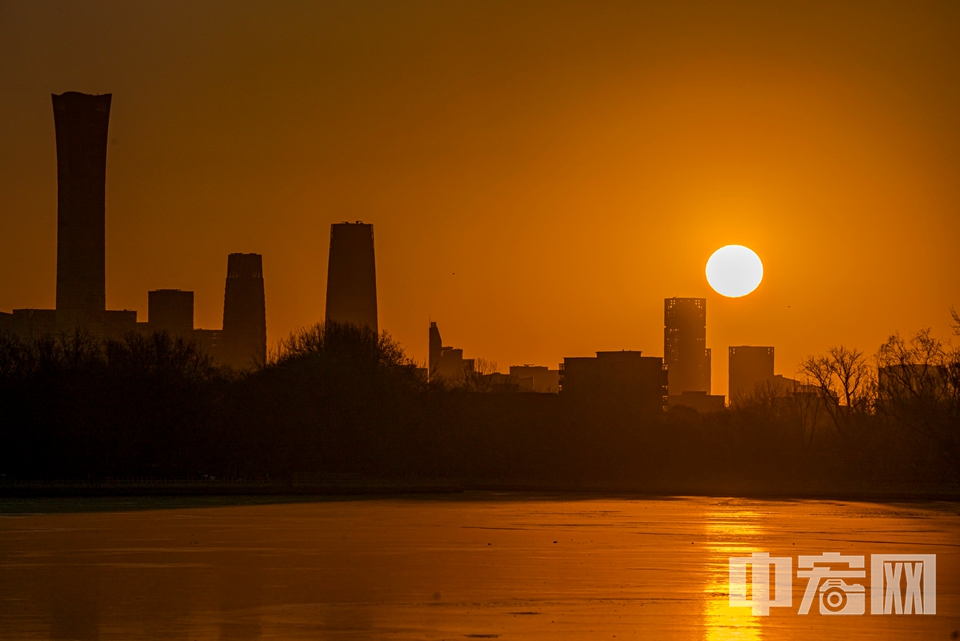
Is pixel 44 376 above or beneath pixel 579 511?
above

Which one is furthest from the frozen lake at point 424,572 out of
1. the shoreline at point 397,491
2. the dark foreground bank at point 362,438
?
the dark foreground bank at point 362,438

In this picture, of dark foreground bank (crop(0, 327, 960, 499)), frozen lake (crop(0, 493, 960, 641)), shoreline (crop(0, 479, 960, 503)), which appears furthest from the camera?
dark foreground bank (crop(0, 327, 960, 499))

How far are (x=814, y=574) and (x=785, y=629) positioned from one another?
779 centimetres

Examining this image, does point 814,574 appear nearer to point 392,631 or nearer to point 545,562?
point 545,562

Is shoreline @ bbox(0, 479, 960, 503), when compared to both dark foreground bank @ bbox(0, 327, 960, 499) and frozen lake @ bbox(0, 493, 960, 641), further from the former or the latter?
frozen lake @ bbox(0, 493, 960, 641)

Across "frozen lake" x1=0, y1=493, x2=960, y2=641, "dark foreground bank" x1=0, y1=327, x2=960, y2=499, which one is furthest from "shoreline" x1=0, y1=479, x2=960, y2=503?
"frozen lake" x1=0, y1=493, x2=960, y2=641

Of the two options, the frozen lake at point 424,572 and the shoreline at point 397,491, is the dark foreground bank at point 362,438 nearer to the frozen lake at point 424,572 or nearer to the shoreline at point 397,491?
the shoreline at point 397,491

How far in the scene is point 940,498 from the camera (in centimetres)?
6975

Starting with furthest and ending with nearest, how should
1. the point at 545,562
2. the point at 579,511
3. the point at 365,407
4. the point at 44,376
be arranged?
the point at 365,407 < the point at 44,376 < the point at 579,511 < the point at 545,562

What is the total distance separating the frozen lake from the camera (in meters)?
22.1

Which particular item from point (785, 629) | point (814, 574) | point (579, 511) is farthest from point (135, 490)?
point (785, 629)

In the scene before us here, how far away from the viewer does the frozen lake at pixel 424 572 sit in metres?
22.1

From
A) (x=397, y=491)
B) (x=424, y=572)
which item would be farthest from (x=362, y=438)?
(x=424, y=572)

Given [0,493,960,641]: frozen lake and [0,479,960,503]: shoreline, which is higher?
[0,493,960,641]: frozen lake
